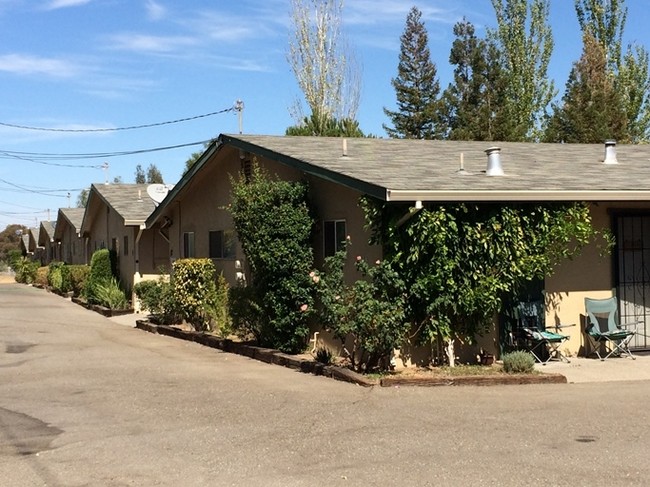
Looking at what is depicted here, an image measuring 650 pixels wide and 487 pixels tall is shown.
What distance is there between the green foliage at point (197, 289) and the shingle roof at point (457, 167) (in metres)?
2.99

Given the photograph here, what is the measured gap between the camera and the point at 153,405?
30.7 feet

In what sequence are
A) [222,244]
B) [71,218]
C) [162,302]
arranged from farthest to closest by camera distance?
[71,218], [162,302], [222,244]

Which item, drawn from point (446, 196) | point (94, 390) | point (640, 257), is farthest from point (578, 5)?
point (94, 390)

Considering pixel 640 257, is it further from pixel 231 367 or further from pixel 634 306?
pixel 231 367

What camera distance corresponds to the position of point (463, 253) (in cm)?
1101

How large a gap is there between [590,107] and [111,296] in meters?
19.4

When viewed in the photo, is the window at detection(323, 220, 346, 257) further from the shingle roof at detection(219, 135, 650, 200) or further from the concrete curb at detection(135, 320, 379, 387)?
the concrete curb at detection(135, 320, 379, 387)

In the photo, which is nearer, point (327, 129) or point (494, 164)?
point (494, 164)

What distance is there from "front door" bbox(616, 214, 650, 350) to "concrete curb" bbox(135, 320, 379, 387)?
17.0ft

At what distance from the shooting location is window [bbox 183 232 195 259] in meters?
19.8

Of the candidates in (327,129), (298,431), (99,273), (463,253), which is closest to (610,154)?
(463,253)

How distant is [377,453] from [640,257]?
26.4 feet

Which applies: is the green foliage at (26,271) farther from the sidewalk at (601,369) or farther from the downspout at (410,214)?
the sidewalk at (601,369)

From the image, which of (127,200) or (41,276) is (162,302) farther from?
(41,276)
